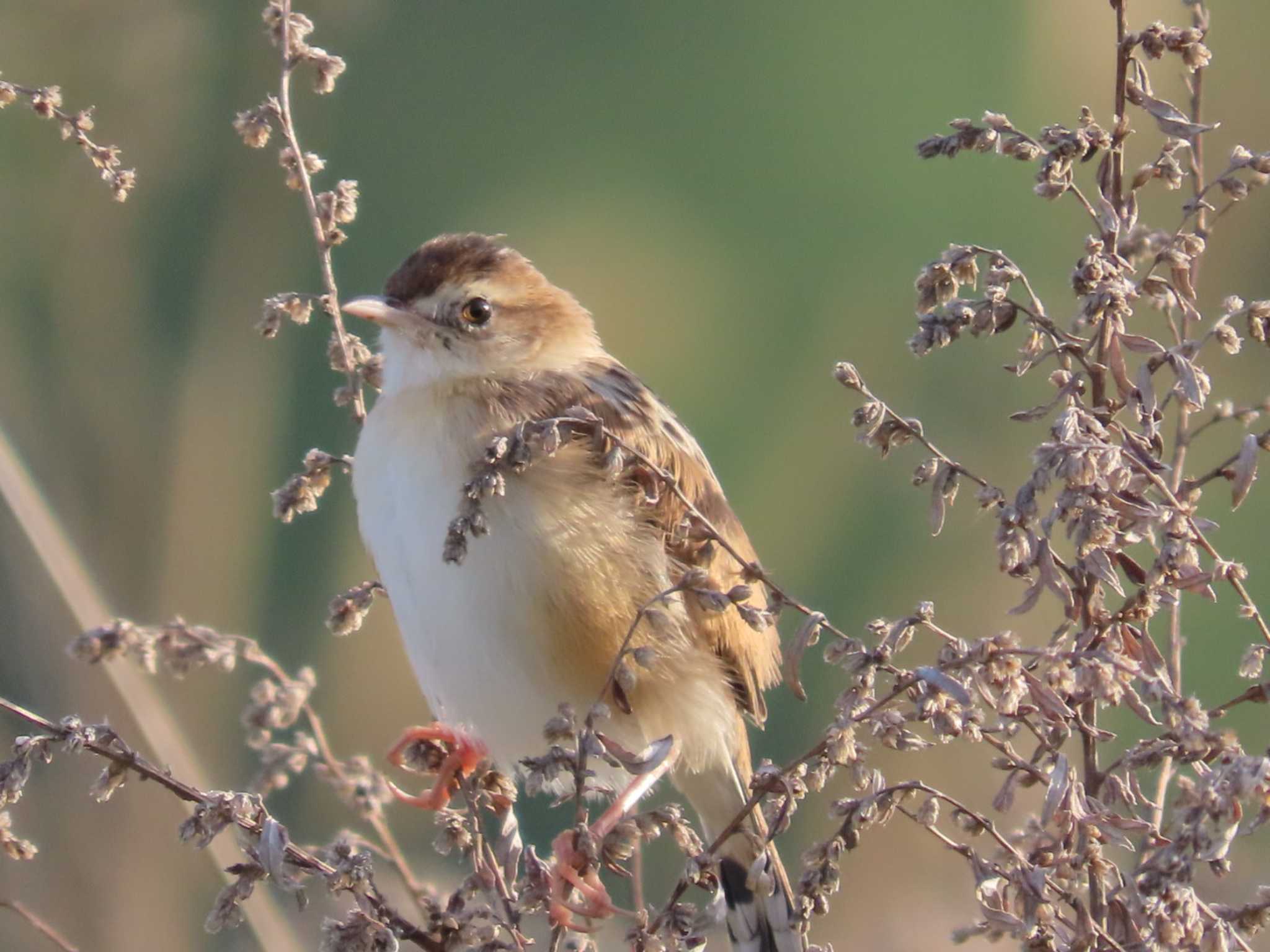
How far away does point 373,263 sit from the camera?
4902mm

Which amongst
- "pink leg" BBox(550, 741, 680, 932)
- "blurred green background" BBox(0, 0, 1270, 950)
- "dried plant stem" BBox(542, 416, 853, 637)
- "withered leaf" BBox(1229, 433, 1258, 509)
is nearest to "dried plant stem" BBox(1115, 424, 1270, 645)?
"withered leaf" BBox(1229, 433, 1258, 509)

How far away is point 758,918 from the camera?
310 cm

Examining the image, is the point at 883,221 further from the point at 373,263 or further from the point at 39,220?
the point at 39,220

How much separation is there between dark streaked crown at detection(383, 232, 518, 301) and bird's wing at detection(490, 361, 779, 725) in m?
0.31

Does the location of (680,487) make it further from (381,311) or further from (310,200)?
(310,200)

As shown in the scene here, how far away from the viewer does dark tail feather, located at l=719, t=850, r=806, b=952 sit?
303 cm

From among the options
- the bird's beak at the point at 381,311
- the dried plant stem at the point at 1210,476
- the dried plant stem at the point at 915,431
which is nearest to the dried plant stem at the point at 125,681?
the bird's beak at the point at 381,311

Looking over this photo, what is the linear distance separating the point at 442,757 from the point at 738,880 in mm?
696

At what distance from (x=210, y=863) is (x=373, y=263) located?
194cm

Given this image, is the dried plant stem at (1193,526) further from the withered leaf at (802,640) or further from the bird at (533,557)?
the bird at (533,557)

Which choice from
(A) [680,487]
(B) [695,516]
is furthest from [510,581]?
(B) [695,516]

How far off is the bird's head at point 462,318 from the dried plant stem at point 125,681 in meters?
0.76

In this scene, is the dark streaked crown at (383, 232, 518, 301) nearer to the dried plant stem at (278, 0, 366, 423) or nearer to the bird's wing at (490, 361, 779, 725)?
the bird's wing at (490, 361, 779, 725)

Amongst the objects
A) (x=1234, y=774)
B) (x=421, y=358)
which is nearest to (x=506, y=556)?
(x=421, y=358)
